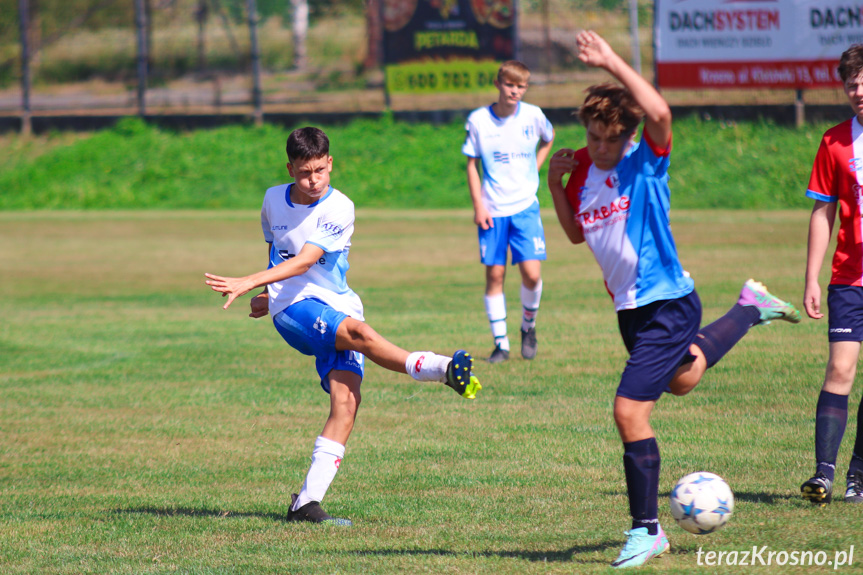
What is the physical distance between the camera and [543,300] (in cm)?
1210

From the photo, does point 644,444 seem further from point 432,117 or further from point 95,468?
point 432,117

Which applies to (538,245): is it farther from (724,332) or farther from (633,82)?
(633,82)

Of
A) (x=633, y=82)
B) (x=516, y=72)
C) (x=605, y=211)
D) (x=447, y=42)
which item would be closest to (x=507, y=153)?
(x=516, y=72)

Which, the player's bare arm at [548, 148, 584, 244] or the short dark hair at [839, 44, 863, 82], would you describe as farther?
the short dark hair at [839, 44, 863, 82]

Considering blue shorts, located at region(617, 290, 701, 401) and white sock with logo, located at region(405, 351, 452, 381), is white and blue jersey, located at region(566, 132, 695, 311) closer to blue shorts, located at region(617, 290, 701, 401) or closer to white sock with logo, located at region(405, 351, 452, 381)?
blue shorts, located at region(617, 290, 701, 401)

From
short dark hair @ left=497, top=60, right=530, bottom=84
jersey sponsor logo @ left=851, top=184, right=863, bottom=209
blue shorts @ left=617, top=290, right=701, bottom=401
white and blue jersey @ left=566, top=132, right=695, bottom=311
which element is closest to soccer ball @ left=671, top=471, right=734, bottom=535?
blue shorts @ left=617, top=290, right=701, bottom=401

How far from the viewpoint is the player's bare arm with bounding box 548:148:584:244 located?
4.24 m

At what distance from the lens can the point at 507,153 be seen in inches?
362

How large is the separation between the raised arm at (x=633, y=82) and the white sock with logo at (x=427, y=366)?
140cm

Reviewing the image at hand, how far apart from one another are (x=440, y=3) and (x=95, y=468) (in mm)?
22628

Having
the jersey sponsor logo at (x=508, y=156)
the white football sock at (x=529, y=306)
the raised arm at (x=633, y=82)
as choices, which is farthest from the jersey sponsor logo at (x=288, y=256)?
the jersey sponsor logo at (x=508, y=156)

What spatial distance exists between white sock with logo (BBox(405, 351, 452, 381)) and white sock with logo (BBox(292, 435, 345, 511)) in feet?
1.98

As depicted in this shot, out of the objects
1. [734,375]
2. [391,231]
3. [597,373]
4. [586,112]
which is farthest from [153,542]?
[391,231]

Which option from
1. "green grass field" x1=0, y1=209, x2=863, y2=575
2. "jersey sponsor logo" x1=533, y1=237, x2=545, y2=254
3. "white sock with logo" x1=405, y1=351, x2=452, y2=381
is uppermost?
"jersey sponsor logo" x1=533, y1=237, x2=545, y2=254
